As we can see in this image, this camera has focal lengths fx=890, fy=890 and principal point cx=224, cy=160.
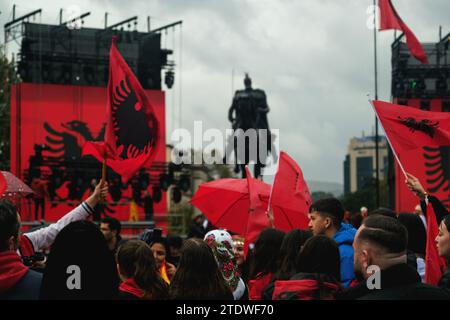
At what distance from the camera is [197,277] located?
456 cm

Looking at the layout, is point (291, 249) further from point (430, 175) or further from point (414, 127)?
point (430, 175)

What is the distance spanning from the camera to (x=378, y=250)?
382cm

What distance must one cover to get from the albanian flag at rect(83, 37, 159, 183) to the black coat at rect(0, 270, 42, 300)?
3256mm

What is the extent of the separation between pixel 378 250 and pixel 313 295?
17.3 inches

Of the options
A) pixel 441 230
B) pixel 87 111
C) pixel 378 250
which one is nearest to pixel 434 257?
pixel 441 230

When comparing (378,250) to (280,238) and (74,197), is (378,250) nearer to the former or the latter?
(280,238)

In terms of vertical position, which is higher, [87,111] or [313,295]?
[87,111]

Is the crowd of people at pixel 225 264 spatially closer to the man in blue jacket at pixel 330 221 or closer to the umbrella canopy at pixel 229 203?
the man in blue jacket at pixel 330 221

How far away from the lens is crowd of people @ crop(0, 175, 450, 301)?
3.77 metres

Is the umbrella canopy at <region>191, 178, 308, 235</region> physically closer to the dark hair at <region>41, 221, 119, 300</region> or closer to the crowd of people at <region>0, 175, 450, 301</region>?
the crowd of people at <region>0, 175, 450, 301</region>

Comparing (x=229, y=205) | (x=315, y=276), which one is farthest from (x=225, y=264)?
(x=229, y=205)

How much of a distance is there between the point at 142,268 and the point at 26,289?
1.26 m

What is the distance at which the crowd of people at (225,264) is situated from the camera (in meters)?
3.77

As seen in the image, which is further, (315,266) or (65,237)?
(315,266)
